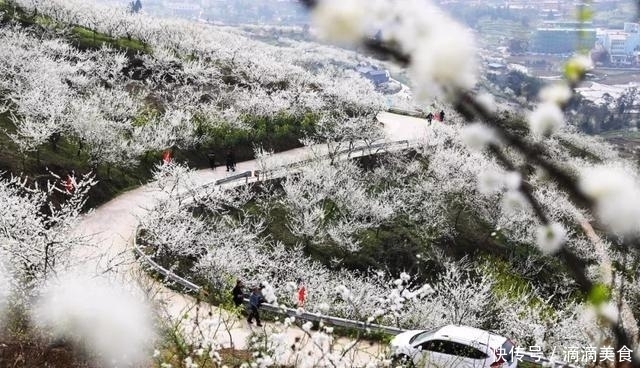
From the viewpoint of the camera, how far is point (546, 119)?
76.7 inches

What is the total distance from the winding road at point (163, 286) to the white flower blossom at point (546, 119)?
7.52m

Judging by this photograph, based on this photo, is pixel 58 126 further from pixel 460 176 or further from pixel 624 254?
pixel 624 254

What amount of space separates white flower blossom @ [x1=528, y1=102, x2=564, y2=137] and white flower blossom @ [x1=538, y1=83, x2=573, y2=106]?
0.03 meters

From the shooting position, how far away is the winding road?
438 inches

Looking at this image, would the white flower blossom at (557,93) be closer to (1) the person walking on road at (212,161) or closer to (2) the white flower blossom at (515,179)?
(2) the white flower blossom at (515,179)

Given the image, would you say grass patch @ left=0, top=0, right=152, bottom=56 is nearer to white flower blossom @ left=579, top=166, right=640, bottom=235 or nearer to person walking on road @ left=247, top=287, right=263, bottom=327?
person walking on road @ left=247, top=287, right=263, bottom=327

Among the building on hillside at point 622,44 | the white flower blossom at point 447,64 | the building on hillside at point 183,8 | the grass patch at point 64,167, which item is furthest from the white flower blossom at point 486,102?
the building on hillside at point 183,8

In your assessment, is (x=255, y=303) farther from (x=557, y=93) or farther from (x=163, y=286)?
(x=557, y=93)

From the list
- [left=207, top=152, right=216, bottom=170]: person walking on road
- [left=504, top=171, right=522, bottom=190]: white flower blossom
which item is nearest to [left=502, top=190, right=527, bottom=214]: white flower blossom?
[left=504, top=171, right=522, bottom=190]: white flower blossom

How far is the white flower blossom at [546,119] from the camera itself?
1923 mm

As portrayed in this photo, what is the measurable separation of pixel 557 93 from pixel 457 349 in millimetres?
10455

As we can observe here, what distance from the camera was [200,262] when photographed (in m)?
19.8

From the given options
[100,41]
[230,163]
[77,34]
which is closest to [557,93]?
[230,163]

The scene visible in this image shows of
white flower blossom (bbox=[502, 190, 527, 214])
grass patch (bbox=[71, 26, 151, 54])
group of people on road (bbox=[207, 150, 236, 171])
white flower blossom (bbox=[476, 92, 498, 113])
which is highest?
white flower blossom (bbox=[476, 92, 498, 113])
